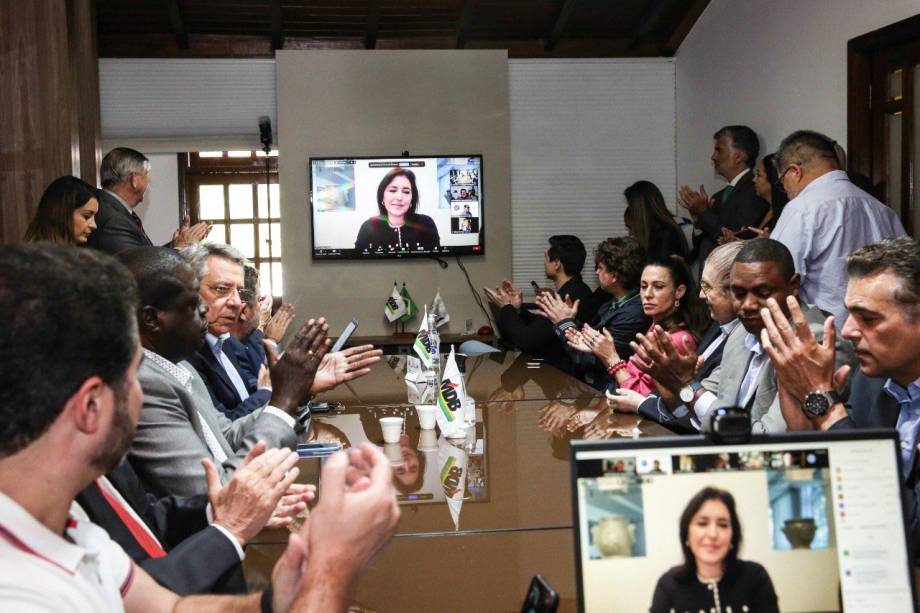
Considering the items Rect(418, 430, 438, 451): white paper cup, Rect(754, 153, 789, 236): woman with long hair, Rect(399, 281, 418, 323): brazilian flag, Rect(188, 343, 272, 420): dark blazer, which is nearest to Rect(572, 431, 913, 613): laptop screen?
Rect(418, 430, 438, 451): white paper cup

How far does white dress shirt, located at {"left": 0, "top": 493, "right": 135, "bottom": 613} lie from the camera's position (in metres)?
0.93

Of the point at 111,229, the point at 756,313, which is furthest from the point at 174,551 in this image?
the point at 111,229

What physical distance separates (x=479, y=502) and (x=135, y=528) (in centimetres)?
75

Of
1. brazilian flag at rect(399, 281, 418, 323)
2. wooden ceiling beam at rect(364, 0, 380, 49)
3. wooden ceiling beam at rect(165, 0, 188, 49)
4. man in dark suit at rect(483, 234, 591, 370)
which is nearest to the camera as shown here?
man in dark suit at rect(483, 234, 591, 370)

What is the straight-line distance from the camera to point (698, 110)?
7.30 m

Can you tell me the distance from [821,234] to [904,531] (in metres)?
3.51

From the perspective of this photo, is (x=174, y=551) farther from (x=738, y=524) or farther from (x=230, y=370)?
(x=230, y=370)

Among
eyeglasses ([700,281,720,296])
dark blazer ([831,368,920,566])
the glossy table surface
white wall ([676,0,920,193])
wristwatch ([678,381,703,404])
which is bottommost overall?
the glossy table surface

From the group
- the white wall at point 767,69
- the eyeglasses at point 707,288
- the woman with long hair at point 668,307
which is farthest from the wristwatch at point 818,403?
the white wall at point 767,69

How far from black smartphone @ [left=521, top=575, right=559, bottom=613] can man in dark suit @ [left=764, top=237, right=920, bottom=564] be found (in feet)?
3.20

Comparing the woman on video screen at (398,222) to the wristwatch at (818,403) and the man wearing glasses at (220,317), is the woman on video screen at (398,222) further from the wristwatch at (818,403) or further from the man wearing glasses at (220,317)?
the wristwatch at (818,403)

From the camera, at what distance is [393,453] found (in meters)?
2.65

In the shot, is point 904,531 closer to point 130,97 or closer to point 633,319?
point 633,319

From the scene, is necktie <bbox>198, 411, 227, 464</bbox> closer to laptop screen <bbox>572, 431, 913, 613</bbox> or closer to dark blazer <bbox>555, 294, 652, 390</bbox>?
laptop screen <bbox>572, 431, 913, 613</bbox>
